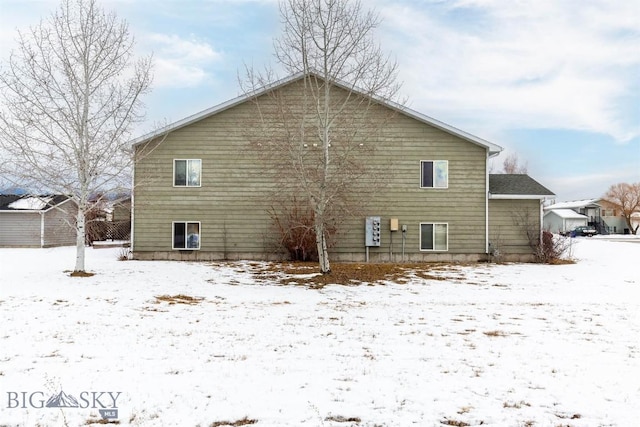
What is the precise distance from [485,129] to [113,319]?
3850 cm

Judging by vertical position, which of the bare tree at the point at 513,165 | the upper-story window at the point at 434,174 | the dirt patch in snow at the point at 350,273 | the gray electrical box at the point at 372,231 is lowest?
the dirt patch in snow at the point at 350,273

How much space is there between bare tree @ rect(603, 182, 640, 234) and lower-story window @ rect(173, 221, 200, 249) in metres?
63.8

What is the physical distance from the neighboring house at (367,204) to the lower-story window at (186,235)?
4 cm

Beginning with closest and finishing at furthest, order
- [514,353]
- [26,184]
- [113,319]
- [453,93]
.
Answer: [514,353], [113,319], [26,184], [453,93]

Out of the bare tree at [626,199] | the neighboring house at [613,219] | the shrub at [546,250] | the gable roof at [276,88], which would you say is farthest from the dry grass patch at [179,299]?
the bare tree at [626,199]

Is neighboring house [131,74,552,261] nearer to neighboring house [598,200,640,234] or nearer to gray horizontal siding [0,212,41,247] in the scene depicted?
gray horizontal siding [0,212,41,247]

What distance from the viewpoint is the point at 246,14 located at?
45.5 feet

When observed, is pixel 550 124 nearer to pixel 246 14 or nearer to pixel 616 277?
pixel 616 277

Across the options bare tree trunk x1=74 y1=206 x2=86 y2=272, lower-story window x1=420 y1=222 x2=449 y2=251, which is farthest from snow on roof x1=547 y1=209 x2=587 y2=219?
bare tree trunk x1=74 y1=206 x2=86 y2=272

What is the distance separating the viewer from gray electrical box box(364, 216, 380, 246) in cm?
1691

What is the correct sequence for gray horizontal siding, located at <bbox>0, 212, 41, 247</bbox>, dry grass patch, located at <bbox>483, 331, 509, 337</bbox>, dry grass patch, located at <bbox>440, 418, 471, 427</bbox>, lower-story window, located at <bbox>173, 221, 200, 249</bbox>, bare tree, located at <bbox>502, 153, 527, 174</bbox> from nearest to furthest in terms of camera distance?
dry grass patch, located at <bbox>440, 418, 471, 427</bbox>, dry grass patch, located at <bbox>483, 331, 509, 337</bbox>, lower-story window, located at <bbox>173, 221, 200, 249</bbox>, gray horizontal siding, located at <bbox>0, 212, 41, 247</bbox>, bare tree, located at <bbox>502, 153, 527, 174</bbox>

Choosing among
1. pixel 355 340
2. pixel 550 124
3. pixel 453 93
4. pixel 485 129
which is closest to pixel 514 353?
pixel 355 340
